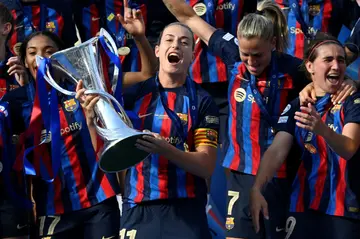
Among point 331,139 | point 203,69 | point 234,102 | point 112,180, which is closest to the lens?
point 331,139

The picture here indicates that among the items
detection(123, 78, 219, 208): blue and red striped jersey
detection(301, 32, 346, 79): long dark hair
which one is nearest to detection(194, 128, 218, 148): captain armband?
detection(123, 78, 219, 208): blue and red striped jersey

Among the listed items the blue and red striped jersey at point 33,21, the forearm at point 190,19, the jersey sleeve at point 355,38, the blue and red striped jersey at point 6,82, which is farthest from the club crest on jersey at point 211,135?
the blue and red striped jersey at point 33,21

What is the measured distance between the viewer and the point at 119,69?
19.5 ft

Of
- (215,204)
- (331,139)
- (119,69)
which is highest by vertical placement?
(119,69)

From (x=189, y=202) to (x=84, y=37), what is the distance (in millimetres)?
2554

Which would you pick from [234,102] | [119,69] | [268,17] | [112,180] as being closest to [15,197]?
[112,180]

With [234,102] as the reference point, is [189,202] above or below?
below

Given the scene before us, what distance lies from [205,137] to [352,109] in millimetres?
902

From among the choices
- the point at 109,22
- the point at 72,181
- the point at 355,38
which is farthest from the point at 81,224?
the point at 355,38

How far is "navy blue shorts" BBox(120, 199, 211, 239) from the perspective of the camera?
590 centimetres

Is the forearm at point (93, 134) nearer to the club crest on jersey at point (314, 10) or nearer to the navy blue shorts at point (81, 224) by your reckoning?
the navy blue shorts at point (81, 224)

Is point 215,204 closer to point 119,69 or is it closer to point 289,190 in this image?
point 289,190

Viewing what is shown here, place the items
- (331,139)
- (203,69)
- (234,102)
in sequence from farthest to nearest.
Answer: (203,69) → (234,102) → (331,139)

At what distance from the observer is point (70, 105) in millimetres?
6332
